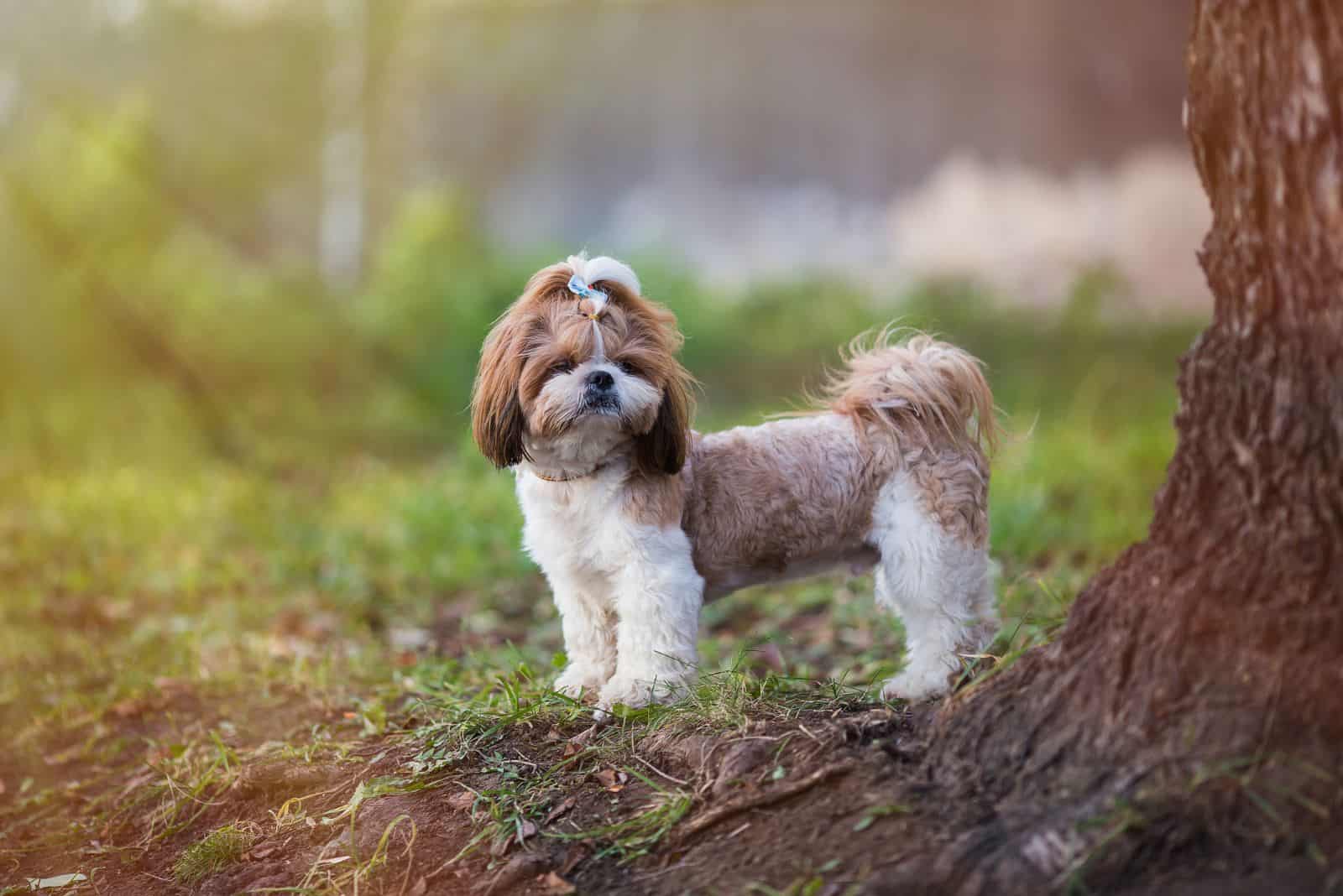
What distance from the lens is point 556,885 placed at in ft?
8.88

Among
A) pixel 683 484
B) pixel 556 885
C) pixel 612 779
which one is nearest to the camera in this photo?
pixel 556 885

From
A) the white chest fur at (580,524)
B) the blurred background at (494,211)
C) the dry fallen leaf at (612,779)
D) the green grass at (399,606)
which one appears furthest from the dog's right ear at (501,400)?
the blurred background at (494,211)

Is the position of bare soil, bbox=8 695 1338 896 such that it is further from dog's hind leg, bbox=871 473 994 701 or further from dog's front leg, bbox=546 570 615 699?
dog's hind leg, bbox=871 473 994 701

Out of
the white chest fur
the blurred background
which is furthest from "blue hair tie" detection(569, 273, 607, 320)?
the blurred background

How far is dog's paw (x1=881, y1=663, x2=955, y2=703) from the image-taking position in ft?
11.3

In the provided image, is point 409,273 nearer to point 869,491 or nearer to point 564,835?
point 869,491

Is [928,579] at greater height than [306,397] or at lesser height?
lesser

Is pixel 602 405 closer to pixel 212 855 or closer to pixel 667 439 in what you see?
pixel 667 439

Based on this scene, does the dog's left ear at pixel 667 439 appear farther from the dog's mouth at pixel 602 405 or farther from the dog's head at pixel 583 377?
the dog's mouth at pixel 602 405

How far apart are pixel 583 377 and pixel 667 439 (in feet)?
1.07

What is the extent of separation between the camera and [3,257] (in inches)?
397

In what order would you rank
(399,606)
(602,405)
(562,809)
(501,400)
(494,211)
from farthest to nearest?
(494,211) < (399,606) < (501,400) < (602,405) < (562,809)

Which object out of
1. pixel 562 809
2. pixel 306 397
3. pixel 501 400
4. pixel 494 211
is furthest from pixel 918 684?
pixel 494 211

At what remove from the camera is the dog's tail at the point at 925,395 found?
391cm
